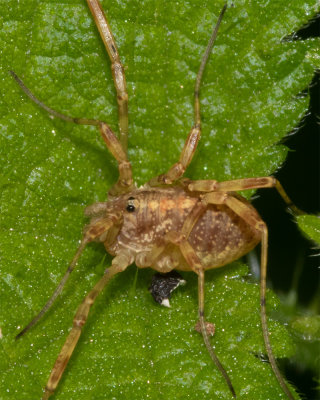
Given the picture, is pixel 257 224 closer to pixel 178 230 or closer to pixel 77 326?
pixel 178 230

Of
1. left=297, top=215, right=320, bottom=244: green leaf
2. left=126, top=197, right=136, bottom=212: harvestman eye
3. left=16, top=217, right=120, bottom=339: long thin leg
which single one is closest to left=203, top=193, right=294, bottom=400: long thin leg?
left=297, top=215, right=320, bottom=244: green leaf

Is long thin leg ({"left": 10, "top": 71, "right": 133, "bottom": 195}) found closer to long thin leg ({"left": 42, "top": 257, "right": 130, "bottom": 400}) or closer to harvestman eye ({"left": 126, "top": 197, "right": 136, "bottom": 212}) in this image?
harvestman eye ({"left": 126, "top": 197, "right": 136, "bottom": 212})

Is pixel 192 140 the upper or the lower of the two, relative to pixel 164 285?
upper

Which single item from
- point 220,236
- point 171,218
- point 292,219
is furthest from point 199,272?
point 292,219

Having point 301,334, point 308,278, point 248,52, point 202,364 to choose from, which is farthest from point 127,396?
point 248,52

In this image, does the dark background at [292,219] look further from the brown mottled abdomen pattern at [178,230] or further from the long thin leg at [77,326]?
the long thin leg at [77,326]

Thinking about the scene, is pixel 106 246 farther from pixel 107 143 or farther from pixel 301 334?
pixel 301 334

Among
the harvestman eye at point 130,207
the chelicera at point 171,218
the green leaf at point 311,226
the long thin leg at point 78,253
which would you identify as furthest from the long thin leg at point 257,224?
the long thin leg at point 78,253
